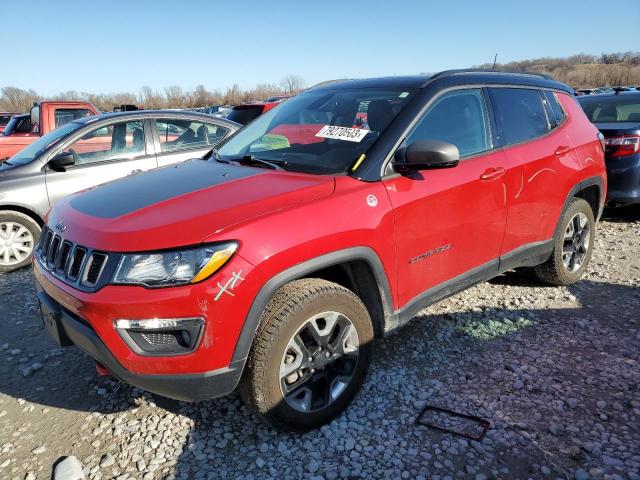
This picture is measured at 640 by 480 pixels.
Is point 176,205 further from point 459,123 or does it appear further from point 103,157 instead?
point 103,157

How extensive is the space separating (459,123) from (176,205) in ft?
6.26

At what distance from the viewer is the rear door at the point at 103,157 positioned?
5.50 meters

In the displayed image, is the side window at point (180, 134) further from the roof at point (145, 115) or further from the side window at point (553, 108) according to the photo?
the side window at point (553, 108)

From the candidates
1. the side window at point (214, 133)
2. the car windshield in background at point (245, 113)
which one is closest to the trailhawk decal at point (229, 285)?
the side window at point (214, 133)

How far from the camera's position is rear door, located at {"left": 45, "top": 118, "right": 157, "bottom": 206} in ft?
18.0

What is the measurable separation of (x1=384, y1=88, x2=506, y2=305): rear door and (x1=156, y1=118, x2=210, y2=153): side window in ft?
12.9

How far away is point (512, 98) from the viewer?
12.0 ft

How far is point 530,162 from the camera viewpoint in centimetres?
353

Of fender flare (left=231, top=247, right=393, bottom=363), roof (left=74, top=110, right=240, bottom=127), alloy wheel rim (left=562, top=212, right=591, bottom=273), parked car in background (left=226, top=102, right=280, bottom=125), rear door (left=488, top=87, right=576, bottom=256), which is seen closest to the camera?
fender flare (left=231, top=247, right=393, bottom=363)

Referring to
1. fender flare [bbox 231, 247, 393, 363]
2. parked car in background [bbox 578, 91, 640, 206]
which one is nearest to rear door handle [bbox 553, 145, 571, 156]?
fender flare [bbox 231, 247, 393, 363]

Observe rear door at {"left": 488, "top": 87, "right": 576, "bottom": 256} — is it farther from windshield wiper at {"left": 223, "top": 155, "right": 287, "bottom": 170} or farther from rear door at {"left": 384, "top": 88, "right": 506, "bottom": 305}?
windshield wiper at {"left": 223, "top": 155, "right": 287, "bottom": 170}

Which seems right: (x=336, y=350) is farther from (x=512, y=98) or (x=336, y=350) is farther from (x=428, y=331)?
(x=512, y=98)

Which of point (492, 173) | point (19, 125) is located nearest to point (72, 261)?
point (492, 173)

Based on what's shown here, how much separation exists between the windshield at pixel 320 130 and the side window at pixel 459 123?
0.19 metres
